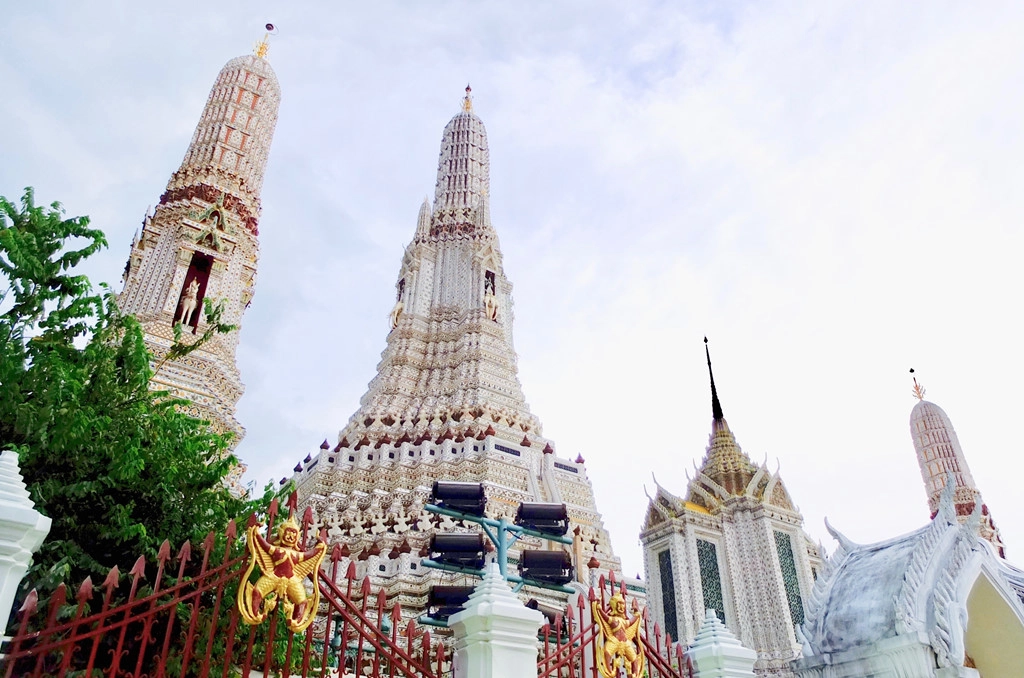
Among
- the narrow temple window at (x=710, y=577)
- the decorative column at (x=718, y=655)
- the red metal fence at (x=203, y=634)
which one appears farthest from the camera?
the narrow temple window at (x=710, y=577)

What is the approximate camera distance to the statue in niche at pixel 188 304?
23938 millimetres

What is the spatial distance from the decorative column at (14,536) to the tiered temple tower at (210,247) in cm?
1669

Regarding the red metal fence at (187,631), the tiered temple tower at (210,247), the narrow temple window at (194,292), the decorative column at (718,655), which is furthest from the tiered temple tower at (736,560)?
the red metal fence at (187,631)

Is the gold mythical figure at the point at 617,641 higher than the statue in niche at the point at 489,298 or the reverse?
the reverse

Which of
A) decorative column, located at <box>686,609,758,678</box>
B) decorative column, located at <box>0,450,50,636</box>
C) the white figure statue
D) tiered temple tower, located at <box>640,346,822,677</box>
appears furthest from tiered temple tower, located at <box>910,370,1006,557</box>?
decorative column, located at <box>0,450,50,636</box>

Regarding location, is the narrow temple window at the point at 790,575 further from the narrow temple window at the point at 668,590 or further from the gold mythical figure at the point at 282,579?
the gold mythical figure at the point at 282,579

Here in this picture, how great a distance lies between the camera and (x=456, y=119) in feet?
162

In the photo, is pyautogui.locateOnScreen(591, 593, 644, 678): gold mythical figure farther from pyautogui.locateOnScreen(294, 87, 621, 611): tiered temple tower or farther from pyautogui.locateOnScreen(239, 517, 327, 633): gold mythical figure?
pyautogui.locateOnScreen(294, 87, 621, 611): tiered temple tower

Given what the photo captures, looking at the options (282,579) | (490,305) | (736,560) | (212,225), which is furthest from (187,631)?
(490,305)

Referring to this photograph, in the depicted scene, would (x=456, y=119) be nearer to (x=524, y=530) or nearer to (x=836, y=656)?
(x=524, y=530)

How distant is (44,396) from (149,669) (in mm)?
2785

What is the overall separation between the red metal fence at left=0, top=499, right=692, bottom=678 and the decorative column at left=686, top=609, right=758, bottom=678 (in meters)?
0.19

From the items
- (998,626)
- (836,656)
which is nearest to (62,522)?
(836,656)

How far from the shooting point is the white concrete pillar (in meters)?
5.22
